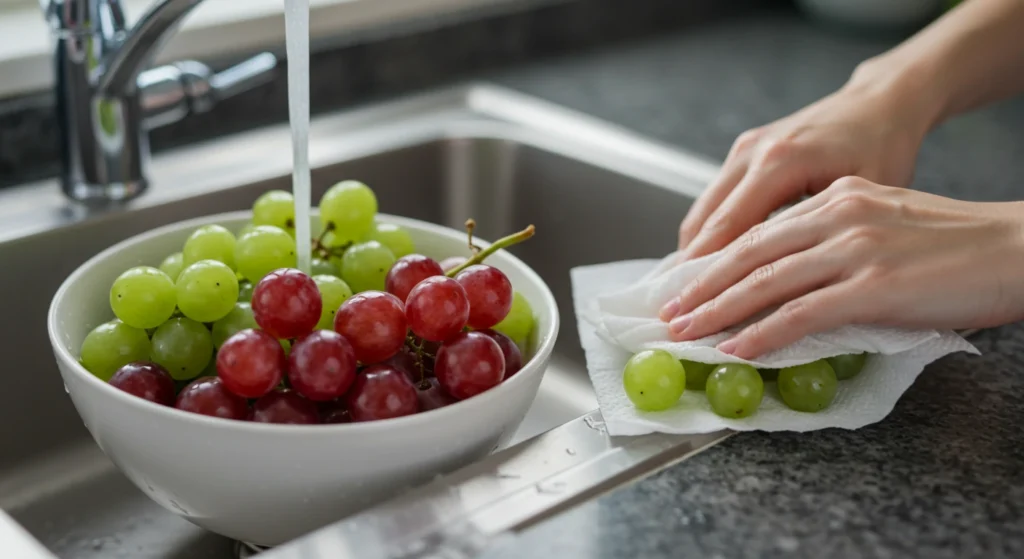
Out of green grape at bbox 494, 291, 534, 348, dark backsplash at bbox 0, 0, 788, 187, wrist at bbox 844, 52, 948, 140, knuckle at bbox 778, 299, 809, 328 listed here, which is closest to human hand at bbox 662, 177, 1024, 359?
knuckle at bbox 778, 299, 809, 328

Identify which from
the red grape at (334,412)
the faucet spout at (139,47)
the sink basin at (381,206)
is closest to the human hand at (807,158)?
the sink basin at (381,206)

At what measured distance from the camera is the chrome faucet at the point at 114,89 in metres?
0.97

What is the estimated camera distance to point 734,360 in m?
0.72

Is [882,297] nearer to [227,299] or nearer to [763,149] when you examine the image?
[763,149]

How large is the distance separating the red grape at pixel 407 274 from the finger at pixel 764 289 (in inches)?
6.8

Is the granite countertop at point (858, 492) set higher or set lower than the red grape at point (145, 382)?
lower

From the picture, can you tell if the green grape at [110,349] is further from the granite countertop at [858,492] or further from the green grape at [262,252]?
the granite countertop at [858,492]

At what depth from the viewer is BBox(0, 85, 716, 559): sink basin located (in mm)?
926

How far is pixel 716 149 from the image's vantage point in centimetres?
124

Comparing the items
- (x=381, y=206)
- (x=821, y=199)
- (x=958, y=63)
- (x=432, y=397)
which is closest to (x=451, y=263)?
(x=432, y=397)

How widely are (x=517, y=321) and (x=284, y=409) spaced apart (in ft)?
0.66

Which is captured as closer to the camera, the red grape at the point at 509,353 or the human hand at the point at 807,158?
the red grape at the point at 509,353

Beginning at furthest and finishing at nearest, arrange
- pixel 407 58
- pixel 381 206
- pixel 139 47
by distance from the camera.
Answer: pixel 407 58
pixel 381 206
pixel 139 47

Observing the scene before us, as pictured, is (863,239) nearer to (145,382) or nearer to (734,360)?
(734,360)
